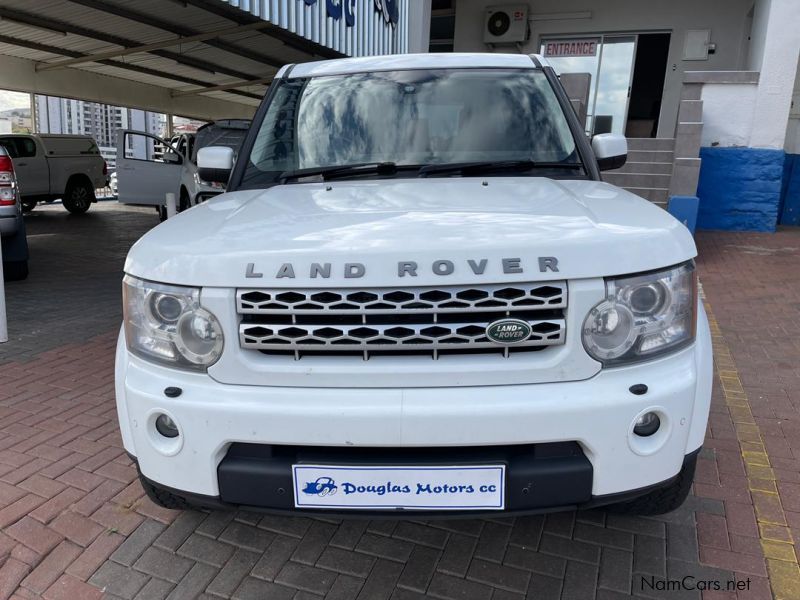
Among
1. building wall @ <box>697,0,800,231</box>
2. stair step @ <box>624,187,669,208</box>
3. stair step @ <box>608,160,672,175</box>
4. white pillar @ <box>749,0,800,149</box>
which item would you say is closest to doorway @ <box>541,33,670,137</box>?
building wall @ <box>697,0,800,231</box>

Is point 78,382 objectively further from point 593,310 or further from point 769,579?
point 769,579

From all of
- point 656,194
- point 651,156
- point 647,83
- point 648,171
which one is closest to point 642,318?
point 656,194

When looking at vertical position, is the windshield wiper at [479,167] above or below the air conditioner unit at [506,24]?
below

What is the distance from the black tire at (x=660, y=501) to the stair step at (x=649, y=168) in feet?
25.9

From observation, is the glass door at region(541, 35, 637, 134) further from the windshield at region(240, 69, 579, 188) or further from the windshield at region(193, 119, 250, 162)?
the windshield at region(240, 69, 579, 188)

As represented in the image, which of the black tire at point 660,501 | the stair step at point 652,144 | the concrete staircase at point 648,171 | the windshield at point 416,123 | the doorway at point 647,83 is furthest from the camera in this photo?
the doorway at point 647,83

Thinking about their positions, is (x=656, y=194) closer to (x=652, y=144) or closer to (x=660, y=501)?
(x=652, y=144)

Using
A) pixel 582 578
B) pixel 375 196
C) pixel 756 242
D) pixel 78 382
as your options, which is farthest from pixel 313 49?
pixel 582 578

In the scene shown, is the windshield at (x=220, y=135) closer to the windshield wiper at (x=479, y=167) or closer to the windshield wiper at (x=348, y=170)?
the windshield wiper at (x=348, y=170)

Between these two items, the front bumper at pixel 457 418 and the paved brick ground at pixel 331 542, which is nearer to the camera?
the front bumper at pixel 457 418

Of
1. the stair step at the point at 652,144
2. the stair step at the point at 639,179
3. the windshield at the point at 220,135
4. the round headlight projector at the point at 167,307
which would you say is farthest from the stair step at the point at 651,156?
the round headlight projector at the point at 167,307

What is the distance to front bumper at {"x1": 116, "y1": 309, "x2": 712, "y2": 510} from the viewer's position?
1.72 meters

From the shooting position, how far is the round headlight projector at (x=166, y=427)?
188cm

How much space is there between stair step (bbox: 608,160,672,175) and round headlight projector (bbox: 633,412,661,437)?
8175 millimetres
